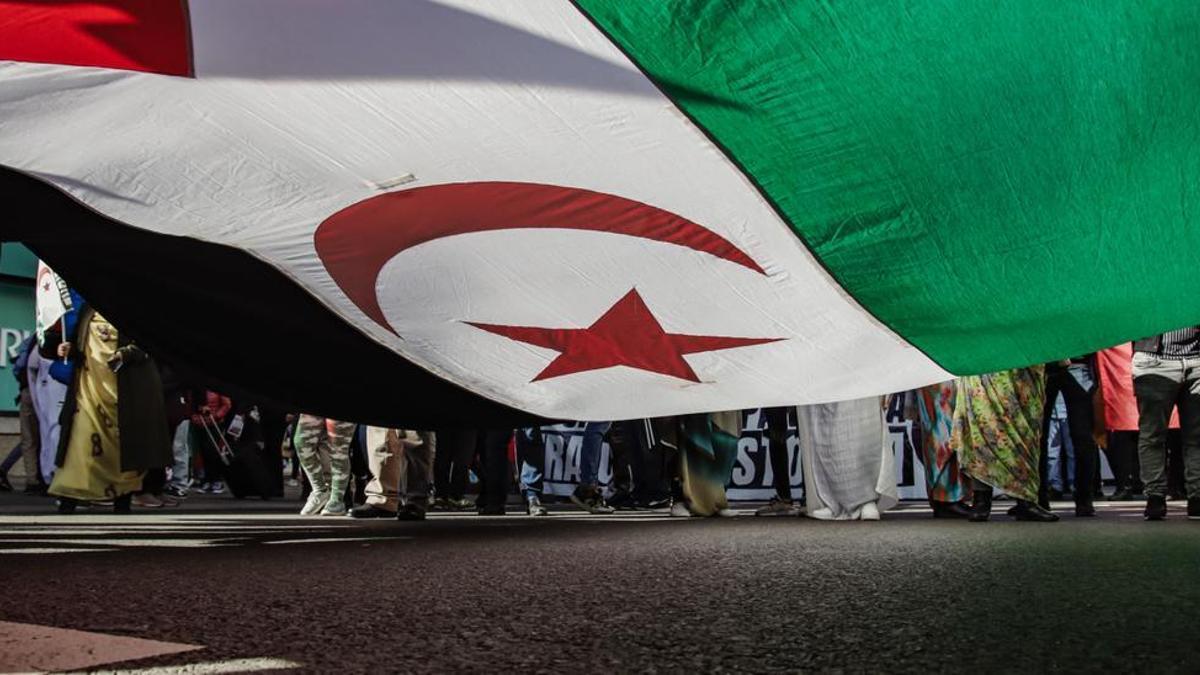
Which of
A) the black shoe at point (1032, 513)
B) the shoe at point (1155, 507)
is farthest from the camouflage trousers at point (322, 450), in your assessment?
the shoe at point (1155, 507)

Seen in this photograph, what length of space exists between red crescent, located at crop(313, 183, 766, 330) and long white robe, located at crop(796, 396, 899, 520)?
11.7 feet

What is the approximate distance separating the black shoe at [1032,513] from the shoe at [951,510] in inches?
15.2

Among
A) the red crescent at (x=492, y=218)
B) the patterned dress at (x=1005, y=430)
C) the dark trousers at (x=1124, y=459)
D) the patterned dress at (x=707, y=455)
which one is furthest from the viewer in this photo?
the dark trousers at (x=1124, y=459)

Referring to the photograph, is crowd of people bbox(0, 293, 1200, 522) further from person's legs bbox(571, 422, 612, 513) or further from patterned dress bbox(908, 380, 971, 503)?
person's legs bbox(571, 422, 612, 513)

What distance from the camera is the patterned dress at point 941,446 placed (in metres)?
6.29

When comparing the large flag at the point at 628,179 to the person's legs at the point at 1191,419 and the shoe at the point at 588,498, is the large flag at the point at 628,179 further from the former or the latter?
the shoe at the point at 588,498

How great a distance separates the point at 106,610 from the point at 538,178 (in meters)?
1.54

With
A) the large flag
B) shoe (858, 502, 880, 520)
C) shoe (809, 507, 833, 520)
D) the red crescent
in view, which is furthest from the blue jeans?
the red crescent

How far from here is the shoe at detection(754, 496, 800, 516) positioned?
7287 millimetres

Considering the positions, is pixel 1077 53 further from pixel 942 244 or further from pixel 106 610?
pixel 106 610

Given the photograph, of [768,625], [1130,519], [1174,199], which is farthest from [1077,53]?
[1130,519]

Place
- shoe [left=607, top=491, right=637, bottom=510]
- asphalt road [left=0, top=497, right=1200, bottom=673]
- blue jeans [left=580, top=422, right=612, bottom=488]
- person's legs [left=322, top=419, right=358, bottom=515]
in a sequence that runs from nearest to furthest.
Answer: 1. asphalt road [left=0, top=497, right=1200, bottom=673]
2. person's legs [left=322, top=419, right=358, bottom=515]
3. shoe [left=607, top=491, right=637, bottom=510]
4. blue jeans [left=580, top=422, right=612, bottom=488]

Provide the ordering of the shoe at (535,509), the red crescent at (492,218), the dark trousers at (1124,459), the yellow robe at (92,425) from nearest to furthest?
the red crescent at (492,218) < the yellow robe at (92,425) < the shoe at (535,509) < the dark trousers at (1124,459)

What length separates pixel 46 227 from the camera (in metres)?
3.41
